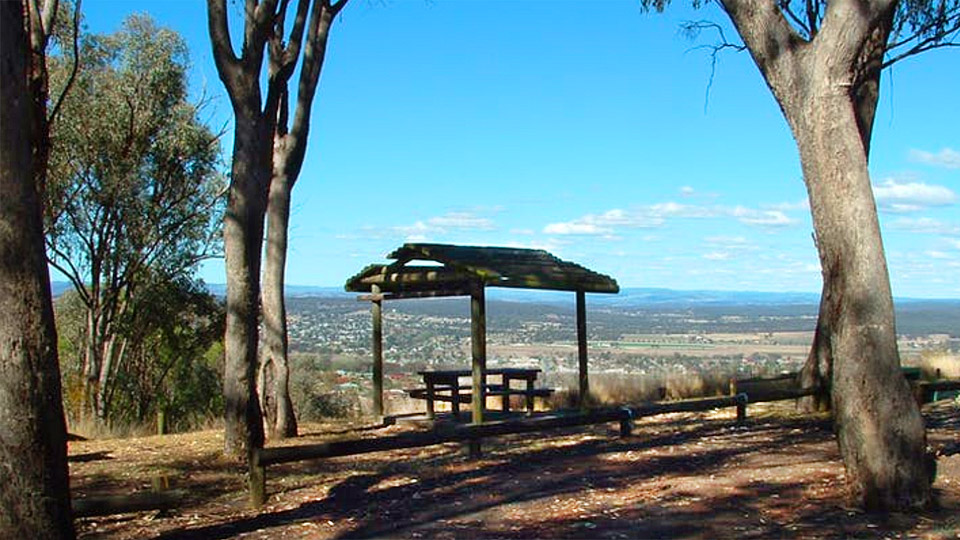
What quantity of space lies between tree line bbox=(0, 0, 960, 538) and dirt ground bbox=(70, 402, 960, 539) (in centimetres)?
79

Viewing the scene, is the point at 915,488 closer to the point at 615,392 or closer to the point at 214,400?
the point at 615,392

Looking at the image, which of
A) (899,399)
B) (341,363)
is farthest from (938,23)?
(341,363)

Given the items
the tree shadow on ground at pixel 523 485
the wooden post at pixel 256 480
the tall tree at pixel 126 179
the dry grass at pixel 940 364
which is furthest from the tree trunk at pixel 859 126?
the tall tree at pixel 126 179

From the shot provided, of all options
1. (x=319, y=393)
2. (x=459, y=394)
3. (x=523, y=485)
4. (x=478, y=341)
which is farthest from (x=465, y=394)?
(x=523, y=485)

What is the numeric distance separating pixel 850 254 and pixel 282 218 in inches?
335

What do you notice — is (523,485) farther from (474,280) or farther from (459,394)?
(459,394)

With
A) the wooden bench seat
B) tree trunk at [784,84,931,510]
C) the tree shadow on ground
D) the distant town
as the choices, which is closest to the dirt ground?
the tree shadow on ground

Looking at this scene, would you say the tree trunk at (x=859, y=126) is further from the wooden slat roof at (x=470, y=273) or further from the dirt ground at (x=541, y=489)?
the wooden slat roof at (x=470, y=273)

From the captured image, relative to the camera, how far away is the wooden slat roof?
1362cm

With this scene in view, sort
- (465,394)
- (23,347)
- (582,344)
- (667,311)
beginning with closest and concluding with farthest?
(23,347)
(582,344)
(465,394)
(667,311)

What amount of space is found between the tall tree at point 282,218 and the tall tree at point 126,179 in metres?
9.60

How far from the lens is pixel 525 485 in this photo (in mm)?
9789

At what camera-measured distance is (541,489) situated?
9547 mm

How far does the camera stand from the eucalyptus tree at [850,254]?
767 centimetres
